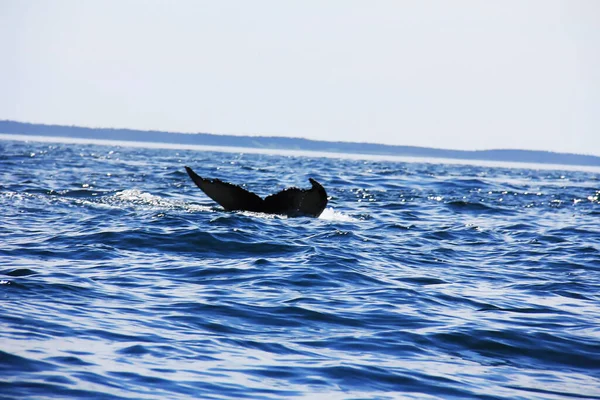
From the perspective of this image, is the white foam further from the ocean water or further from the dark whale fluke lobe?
the dark whale fluke lobe

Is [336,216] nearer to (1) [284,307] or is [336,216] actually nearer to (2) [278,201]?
(2) [278,201]

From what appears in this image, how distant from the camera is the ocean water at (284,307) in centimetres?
688

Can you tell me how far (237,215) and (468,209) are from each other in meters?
9.97

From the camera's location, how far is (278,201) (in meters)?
18.1

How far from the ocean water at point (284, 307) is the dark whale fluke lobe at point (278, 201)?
0.37 metres

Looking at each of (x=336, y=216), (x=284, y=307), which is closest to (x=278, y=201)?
(x=336, y=216)

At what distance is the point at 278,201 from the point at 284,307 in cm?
853

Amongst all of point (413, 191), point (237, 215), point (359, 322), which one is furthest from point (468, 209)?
point (359, 322)

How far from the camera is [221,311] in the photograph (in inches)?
363

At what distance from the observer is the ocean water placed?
6879mm

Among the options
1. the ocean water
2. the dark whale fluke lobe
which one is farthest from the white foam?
the dark whale fluke lobe

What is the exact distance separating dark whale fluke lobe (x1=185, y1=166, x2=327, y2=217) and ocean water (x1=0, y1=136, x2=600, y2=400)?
37 cm

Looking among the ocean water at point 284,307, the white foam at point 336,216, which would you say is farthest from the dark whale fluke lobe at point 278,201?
the white foam at point 336,216

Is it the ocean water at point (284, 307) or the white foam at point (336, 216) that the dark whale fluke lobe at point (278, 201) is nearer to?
the ocean water at point (284, 307)
